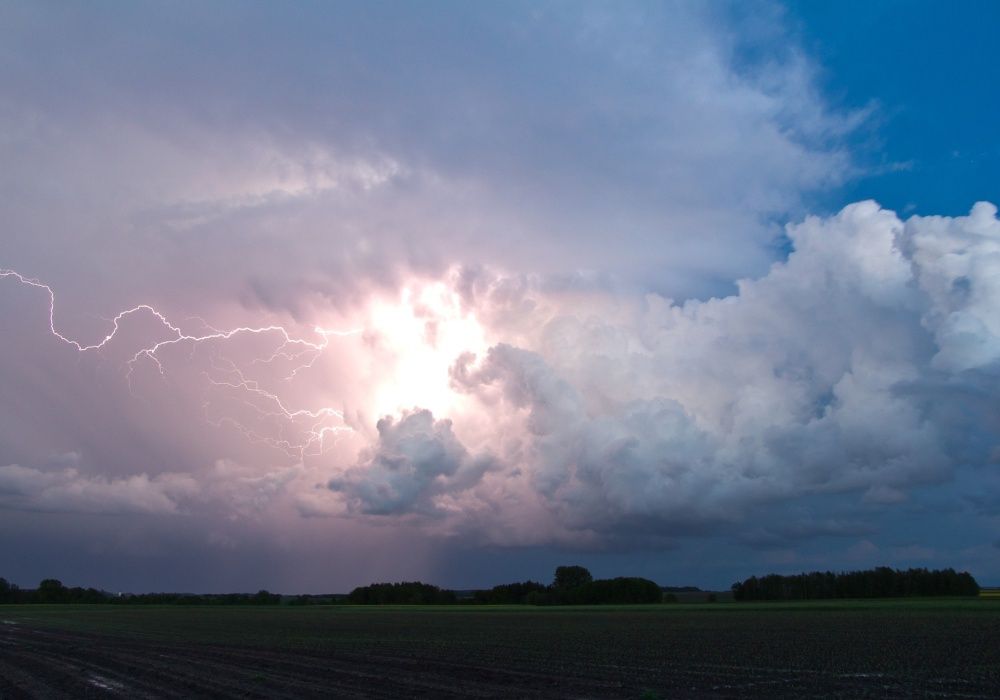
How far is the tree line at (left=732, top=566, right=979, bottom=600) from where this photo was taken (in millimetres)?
141625

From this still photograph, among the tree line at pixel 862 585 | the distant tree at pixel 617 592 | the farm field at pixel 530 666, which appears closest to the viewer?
the farm field at pixel 530 666

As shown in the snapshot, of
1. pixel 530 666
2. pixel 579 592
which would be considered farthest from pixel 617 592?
pixel 530 666

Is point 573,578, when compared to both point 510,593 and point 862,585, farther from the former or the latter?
point 862,585

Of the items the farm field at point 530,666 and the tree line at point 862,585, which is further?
the tree line at point 862,585

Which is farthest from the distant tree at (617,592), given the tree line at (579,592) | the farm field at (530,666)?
the farm field at (530,666)

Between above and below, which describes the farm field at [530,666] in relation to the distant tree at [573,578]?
below

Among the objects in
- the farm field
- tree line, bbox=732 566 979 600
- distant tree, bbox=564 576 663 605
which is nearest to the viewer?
the farm field

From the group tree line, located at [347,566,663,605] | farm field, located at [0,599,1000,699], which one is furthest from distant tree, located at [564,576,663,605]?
farm field, located at [0,599,1000,699]

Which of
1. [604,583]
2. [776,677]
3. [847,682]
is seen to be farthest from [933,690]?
[604,583]

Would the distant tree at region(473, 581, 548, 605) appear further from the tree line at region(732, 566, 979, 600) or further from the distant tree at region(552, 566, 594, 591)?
the tree line at region(732, 566, 979, 600)

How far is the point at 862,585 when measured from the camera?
153 m

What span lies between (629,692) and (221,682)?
13.6m

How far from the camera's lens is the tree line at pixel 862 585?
142 metres

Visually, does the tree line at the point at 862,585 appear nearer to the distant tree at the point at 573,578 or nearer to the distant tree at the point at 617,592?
the distant tree at the point at 617,592
